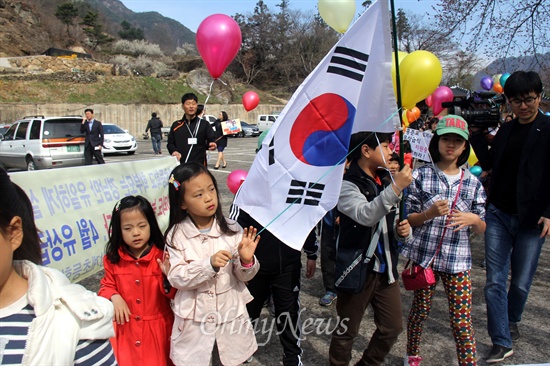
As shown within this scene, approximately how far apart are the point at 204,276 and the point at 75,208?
1.40 metres

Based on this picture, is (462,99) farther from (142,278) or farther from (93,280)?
(93,280)

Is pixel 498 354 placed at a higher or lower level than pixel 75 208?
lower

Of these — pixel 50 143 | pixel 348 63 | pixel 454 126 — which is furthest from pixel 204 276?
pixel 50 143

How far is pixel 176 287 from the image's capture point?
2.18 metres

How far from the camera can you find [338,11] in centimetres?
520

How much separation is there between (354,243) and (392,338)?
658 millimetres

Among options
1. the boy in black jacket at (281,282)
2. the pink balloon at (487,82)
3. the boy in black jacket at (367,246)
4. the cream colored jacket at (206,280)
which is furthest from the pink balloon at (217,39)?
the pink balloon at (487,82)

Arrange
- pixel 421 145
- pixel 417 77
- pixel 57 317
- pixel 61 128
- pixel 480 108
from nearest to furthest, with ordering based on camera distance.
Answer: pixel 57 317, pixel 421 145, pixel 417 77, pixel 480 108, pixel 61 128

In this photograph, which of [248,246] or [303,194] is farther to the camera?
[303,194]

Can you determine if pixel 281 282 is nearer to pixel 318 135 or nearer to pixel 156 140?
pixel 318 135

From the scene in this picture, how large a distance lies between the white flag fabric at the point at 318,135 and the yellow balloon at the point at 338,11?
3.31 meters

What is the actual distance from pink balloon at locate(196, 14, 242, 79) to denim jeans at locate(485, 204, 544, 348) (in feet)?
10.8

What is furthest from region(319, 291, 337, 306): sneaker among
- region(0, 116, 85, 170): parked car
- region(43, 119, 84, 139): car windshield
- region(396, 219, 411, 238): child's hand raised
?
region(43, 119, 84, 139): car windshield

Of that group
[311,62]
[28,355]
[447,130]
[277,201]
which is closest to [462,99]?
[447,130]
